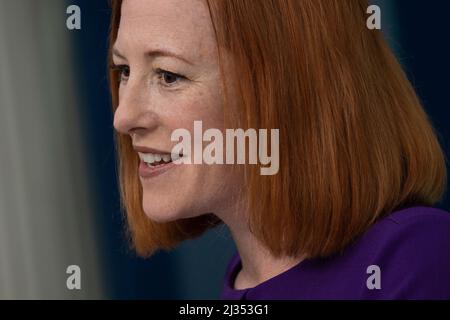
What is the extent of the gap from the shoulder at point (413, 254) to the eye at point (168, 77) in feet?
1.14

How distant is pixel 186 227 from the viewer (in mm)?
1354

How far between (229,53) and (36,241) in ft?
2.50

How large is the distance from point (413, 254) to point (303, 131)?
0.73 ft

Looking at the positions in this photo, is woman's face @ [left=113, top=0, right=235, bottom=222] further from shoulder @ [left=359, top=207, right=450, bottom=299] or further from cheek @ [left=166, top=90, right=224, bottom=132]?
shoulder @ [left=359, top=207, right=450, bottom=299]

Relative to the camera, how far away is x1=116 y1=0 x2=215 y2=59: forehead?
3.41 ft

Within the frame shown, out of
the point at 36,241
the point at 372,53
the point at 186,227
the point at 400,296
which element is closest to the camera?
the point at 400,296

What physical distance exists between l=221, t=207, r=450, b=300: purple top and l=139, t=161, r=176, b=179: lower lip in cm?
26

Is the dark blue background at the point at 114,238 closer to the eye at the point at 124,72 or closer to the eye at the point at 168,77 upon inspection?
the eye at the point at 124,72

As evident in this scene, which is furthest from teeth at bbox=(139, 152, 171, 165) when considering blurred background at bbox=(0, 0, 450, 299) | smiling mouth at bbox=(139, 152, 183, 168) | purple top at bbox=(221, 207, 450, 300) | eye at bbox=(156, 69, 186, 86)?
blurred background at bbox=(0, 0, 450, 299)

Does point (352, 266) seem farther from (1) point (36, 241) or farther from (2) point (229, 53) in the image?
(1) point (36, 241)

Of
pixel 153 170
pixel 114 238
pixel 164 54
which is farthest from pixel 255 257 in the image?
pixel 114 238

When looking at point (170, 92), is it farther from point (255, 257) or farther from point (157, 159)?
point (255, 257)

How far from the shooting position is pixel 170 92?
1.07 m
